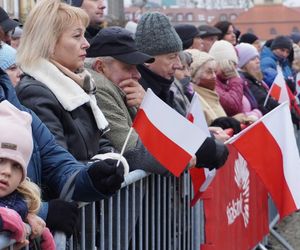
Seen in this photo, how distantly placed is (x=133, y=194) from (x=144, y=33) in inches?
63.0

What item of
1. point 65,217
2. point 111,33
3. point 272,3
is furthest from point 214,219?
point 272,3

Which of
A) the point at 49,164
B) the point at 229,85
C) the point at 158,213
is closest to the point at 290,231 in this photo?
the point at 229,85

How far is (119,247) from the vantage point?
146 inches

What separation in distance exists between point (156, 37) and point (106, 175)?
2177mm

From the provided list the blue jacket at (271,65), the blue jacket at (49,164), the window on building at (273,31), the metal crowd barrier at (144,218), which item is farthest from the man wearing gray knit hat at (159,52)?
the window on building at (273,31)

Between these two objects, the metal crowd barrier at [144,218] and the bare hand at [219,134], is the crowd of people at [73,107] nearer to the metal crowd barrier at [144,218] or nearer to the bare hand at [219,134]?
the bare hand at [219,134]

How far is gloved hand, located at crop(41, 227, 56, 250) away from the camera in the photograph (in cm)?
286

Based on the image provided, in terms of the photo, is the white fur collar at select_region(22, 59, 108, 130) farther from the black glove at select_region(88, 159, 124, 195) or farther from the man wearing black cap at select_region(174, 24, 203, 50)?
the man wearing black cap at select_region(174, 24, 203, 50)

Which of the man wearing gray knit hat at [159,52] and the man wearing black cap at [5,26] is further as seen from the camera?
the man wearing gray knit hat at [159,52]

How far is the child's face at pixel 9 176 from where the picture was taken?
276 centimetres

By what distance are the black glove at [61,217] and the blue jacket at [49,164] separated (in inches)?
7.2

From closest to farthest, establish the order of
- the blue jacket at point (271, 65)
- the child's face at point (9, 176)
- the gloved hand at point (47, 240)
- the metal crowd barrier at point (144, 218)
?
the child's face at point (9, 176) → the gloved hand at point (47, 240) → the metal crowd barrier at point (144, 218) → the blue jacket at point (271, 65)

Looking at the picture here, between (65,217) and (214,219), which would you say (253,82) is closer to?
(214,219)

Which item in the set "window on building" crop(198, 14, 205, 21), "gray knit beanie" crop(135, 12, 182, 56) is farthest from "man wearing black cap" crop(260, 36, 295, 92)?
"window on building" crop(198, 14, 205, 21)
